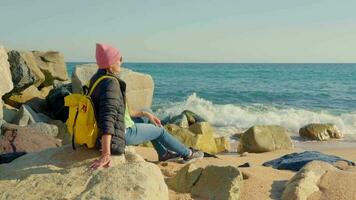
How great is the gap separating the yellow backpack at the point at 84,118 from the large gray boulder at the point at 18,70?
8737 mm

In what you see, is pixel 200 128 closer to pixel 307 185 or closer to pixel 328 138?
pixel 328 138

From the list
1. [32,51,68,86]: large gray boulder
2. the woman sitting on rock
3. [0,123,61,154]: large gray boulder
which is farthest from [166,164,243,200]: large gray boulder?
[32,51,68,86]: large gray boulder

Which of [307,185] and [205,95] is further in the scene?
[205,95]

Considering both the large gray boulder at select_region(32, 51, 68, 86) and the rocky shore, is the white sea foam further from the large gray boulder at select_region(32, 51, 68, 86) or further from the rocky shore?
the rocky shore

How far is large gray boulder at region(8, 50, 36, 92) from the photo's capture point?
1240cm

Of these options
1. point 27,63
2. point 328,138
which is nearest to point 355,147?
point 328,138

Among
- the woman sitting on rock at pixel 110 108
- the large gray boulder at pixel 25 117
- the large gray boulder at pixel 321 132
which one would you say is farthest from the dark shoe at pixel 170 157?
the large gray boulder at pixel 321 132

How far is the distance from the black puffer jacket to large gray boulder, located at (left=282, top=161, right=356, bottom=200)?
5.84ft

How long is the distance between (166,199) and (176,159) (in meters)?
2.14

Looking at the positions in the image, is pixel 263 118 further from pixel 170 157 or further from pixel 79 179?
pixel 79 179

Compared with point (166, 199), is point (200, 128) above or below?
below

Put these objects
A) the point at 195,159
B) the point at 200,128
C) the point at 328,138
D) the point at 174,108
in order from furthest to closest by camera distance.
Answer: the point at 174,108 < the point at 328,138 < the point at 200,128 < the point at 195,159

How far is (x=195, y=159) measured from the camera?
609 centimetres

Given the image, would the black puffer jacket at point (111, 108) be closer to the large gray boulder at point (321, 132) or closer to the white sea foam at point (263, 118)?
the large gray boulder at point (321, 132)
